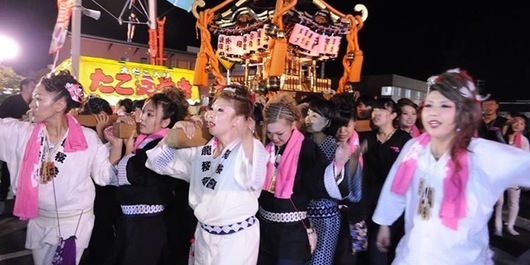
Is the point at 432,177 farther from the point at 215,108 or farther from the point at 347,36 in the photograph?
the point at 347,36

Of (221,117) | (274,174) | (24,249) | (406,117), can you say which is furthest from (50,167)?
Answer: (406,117)

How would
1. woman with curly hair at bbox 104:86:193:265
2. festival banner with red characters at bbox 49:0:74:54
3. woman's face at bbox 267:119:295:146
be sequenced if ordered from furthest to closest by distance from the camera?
1. festival banner with red characters at bbox 49:0:74:54
2. woman's face at bbox 267:119:295:146
3. woman with curly hair at bbox 104:86:193:265

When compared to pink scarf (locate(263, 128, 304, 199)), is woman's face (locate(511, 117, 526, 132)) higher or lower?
higher

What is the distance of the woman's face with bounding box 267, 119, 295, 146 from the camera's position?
3127 millimetres

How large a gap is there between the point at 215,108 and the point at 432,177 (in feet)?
4.58

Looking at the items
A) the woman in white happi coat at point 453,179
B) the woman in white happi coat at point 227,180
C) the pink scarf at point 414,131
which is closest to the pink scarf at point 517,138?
the pink scarf at point 414,131

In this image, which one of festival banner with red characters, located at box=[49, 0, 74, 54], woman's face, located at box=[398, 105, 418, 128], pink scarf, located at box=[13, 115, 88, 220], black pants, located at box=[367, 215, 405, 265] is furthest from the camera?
festival banner with red characters, located at box=[49, 0, 74, 54]

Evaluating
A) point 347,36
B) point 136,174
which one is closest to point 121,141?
point 136,174

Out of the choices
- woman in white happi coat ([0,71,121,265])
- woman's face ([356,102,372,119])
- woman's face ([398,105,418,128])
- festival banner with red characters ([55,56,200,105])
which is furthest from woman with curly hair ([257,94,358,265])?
festival banner with red characters ([55,56,200,105])

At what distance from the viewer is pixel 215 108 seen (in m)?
2.57

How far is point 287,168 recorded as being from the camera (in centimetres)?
305

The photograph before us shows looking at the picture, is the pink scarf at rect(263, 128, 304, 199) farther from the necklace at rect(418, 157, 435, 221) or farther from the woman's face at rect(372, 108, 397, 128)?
the woman's face at rect(372, 108, 397, 128)

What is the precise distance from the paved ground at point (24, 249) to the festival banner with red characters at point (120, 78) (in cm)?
365

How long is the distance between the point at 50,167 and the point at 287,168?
171 centimetres
